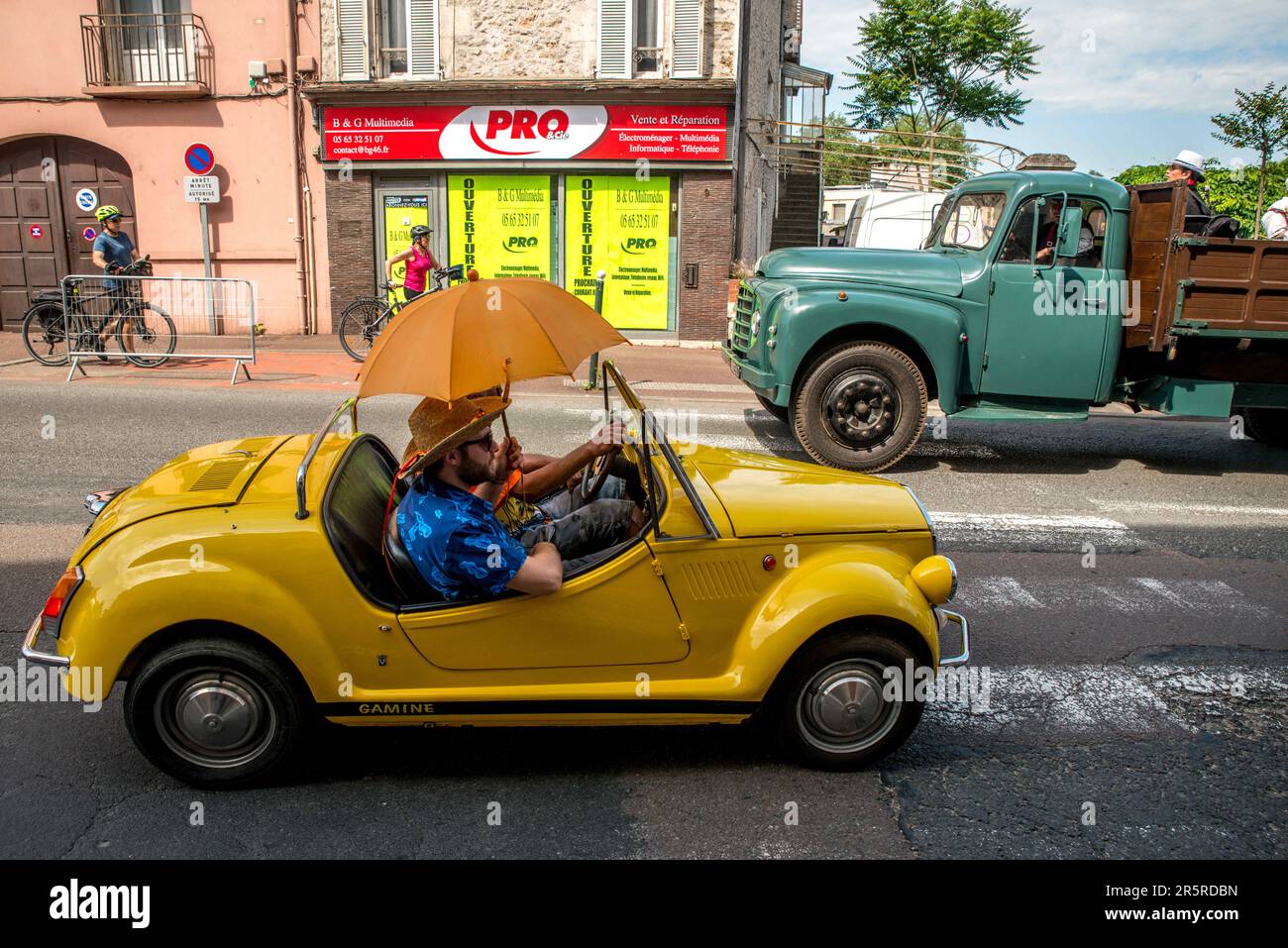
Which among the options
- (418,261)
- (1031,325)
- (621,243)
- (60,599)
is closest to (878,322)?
(1031,325)

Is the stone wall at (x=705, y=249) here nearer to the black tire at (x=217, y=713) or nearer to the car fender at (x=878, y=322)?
the car fender at (x=878, y=322)

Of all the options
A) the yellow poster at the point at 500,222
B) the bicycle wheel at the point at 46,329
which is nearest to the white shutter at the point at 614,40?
the yellow poster at the point at 500,222

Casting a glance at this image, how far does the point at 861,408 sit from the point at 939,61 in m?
34.0

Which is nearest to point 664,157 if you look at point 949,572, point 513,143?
point 513,143

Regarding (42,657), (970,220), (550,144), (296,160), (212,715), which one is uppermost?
(550,144)

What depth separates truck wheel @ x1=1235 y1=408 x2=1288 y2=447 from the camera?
9.78 meters

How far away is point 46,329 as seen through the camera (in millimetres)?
12641

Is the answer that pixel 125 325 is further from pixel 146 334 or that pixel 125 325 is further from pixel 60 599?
pixel 60 599

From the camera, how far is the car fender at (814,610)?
336cm

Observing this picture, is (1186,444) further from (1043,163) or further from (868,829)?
(868,829)

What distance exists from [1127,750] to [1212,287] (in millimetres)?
5635

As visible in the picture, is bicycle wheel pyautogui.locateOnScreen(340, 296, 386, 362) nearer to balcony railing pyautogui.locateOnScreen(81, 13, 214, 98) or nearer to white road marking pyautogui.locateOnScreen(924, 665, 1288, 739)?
balcony railing pyautogui.locateOnScreen(81, 13, 214, 98)

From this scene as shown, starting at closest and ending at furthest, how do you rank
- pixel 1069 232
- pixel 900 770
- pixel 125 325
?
1. pixel 900 770
2. pixel 1069 232
3. pixel 125 325

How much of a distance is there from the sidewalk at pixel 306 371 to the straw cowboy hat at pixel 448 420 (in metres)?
6.93
